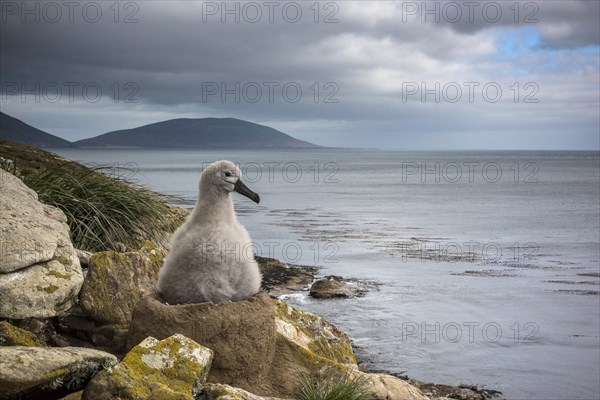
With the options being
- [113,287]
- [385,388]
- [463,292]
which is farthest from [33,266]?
[463,292]

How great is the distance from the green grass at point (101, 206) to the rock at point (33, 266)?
2.54 metres

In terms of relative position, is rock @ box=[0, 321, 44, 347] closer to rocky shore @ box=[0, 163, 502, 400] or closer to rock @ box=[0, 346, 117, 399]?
Answer: rocky shore @ box=[0, 163, 502, 400]

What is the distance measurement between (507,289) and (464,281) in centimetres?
149

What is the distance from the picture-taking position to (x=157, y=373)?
5441mm

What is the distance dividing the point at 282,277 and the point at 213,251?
15.0 m

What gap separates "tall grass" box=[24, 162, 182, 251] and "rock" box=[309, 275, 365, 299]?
744cm

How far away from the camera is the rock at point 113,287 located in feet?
23.2

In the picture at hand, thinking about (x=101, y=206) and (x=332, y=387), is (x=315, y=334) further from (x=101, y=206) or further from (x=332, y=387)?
(x=101, y=206)

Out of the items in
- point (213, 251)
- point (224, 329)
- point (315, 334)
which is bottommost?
point (315, 334)

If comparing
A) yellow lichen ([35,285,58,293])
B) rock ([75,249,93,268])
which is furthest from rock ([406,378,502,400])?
yellow lichen ([35,285,58,293])

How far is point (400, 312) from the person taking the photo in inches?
720

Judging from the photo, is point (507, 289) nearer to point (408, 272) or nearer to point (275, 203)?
point (408, 272)

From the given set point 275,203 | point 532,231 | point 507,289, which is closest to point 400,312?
point 507,289

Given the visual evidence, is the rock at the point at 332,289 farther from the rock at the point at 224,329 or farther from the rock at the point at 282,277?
the rock at the point at 224,329
